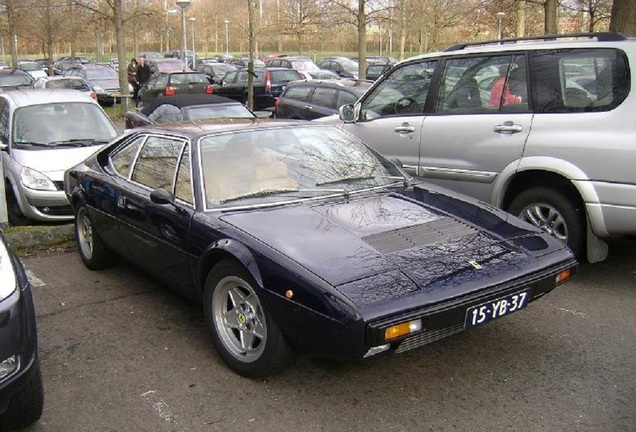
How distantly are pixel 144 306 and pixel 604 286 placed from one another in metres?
3.65

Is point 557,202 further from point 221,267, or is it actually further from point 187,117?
point 187,117

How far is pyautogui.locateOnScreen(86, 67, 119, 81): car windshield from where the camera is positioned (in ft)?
85.4

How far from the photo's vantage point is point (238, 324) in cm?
371

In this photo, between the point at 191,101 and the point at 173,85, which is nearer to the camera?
the point at 191,101

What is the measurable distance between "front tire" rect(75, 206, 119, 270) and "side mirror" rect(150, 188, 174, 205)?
147 cm

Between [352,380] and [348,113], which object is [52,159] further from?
[352,380]

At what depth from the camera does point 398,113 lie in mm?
6613

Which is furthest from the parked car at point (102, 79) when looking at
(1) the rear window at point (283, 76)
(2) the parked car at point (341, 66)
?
(2) the parked car at point (341, 66)

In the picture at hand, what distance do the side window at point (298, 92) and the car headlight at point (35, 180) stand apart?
6371 mm

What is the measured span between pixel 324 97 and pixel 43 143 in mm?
5815

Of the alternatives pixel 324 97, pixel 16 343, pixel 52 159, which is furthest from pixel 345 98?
pixel 16 343

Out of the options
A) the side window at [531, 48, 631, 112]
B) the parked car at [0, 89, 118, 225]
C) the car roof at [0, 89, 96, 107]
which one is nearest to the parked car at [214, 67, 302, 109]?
the car roof at [0, 89, 96, 107]

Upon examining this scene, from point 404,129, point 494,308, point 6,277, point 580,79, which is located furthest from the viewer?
point 404,129

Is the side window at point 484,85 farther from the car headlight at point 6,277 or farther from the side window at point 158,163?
the car headlight at point 6,277
